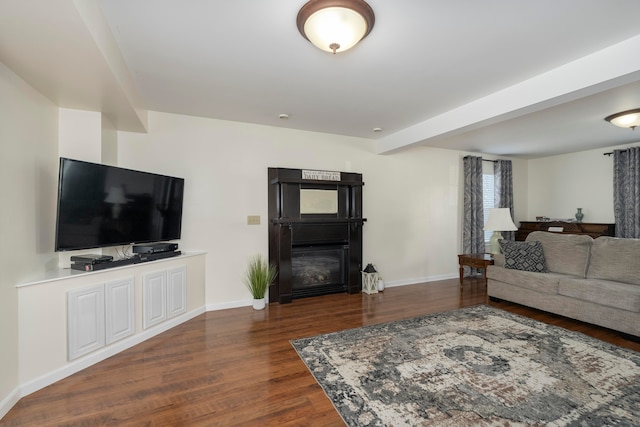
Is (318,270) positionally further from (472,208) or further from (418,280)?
(472,208)

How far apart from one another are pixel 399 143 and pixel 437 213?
189cm

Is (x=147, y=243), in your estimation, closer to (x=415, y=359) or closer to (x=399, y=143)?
(x=415, y=359)

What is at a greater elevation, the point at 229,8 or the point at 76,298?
the point at 229,8

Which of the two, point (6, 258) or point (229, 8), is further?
point (6, 258)

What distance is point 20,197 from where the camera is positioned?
7.23 ft

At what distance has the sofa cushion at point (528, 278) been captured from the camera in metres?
3.61

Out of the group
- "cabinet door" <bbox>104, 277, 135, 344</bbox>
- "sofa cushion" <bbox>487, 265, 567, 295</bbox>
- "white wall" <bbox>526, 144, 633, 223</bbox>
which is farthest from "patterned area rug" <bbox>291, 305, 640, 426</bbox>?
"white wall" <bbox>526, 144, 633, 223</bbox>

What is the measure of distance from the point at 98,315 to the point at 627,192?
26.3 feet

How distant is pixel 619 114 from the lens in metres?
3.68

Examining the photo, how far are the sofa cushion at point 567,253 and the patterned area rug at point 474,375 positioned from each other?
1027 millimetres

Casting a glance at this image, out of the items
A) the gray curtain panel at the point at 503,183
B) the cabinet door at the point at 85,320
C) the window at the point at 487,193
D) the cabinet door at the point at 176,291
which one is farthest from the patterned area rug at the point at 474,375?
the gray curtain panel at the point at 503,183

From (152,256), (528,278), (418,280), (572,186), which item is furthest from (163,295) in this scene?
(572,186)

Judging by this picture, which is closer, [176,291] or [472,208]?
[176,291]

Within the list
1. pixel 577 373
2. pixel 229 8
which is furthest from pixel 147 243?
pixel 577 373
